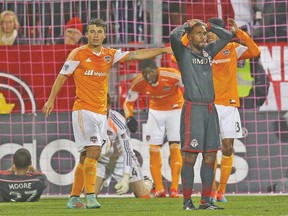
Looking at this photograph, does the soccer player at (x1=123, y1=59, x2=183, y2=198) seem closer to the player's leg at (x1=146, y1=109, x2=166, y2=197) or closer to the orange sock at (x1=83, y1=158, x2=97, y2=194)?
the player's leg at (x1=146, y1=109, x2=166, y2=197)

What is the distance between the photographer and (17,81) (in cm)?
1738

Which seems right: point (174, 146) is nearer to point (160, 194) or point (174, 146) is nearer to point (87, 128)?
point (160, 194)

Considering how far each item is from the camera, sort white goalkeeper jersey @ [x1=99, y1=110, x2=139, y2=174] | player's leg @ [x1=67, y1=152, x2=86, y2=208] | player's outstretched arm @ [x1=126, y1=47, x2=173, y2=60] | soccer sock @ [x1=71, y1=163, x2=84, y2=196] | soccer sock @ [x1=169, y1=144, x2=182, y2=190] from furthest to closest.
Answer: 1. soccer sock @ [x1=169, y1=144, x2=182, y2=190]
2. white goalkeeper jersey @ [x1=99, y1=110, x2=139, y2=174]
3. soccer sock @ [x1=71, y1=163, x2=84, y2=196]
4. player's leg @ [x1=67, y1=152, x2=86, y2=208]
5. player's outstretched arm @ [x1=126, y1=47, x2=173, y2=60]

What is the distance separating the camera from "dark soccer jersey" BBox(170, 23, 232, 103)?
1173 cm

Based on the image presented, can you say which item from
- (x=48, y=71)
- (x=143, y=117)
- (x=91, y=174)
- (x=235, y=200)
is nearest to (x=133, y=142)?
(x=143, y=117)

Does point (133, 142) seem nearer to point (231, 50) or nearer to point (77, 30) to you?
point (77, 30)

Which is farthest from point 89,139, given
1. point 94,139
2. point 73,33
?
point 73,33

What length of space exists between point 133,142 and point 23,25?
2784 mm

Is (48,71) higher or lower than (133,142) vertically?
higher

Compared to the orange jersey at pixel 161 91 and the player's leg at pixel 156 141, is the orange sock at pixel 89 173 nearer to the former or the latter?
the orange jersey at pixel 161 91

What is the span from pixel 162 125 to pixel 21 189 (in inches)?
101

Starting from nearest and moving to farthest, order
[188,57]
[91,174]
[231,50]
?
[188,57]
[91,174]
[231,50]

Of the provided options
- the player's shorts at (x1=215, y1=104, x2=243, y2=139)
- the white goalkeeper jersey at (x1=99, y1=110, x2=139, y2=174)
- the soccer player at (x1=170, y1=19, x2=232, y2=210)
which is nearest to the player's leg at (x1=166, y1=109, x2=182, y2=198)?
the white goalkeeper jersey at (x1=99, y1=110, x2=139, y2=174)

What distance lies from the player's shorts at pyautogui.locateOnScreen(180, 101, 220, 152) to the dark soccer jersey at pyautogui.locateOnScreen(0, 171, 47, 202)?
3724 mm
